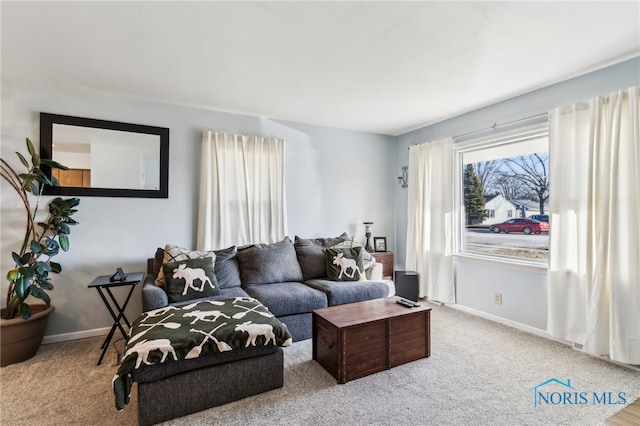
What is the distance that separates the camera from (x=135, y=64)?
257cm

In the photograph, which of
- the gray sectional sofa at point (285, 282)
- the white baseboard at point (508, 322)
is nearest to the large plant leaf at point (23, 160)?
the gray sectional sofa at point (285, 282)

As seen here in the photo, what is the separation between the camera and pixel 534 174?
330cm

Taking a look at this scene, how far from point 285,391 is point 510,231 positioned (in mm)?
2955

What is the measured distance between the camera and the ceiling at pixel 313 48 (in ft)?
6.25

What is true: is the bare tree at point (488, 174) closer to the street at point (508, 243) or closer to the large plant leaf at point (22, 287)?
the street at point (508, 243)

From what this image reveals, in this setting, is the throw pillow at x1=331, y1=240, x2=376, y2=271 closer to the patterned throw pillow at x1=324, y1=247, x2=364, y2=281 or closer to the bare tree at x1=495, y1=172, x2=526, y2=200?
the patterned throw pillow at x1=324, y1=247, x2=364, y2=281

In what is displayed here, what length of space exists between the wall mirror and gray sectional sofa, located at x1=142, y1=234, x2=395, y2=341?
2.65 feet

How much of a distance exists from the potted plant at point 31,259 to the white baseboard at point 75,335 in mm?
282

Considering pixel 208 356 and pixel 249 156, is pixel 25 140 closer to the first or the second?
pixel 249 156

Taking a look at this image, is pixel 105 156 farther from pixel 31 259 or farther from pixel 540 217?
pixel 540 217

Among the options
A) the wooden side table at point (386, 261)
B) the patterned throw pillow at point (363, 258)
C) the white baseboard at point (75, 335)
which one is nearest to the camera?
the white baseboard at point (75, 335)

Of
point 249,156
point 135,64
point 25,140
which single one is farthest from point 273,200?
point 25,140

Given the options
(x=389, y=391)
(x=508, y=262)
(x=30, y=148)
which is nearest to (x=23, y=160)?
(x=30, y=148)

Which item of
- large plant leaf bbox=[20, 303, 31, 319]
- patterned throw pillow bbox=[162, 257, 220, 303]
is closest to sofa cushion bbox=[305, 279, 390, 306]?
patterned throw pillow bbox=[162, 257, 220, 303]
